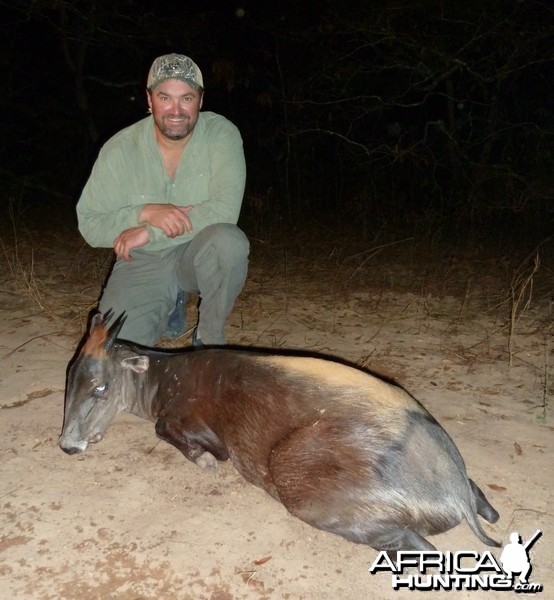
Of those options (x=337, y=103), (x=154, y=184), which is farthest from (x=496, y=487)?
(x=337, y=103)

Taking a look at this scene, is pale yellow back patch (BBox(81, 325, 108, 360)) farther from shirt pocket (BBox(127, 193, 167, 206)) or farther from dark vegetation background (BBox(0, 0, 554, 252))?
dark vegetation background (BBox(0, 0, 554, 252))

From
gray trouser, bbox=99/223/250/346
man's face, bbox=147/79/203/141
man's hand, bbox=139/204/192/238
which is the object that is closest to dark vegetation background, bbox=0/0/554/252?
man's face, bbox=147/79/203/141

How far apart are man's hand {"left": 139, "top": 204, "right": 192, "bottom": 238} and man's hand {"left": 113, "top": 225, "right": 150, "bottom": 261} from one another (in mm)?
77

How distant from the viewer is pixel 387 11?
7.96m

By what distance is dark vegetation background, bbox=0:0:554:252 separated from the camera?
8.16 m

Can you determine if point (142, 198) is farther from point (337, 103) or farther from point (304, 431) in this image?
point (337, 103)

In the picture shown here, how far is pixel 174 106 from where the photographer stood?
12.1 feet

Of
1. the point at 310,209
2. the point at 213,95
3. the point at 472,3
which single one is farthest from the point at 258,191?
the point at 472,3

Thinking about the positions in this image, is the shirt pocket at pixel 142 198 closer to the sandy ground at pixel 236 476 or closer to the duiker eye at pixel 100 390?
the sandy ground at pixel 236 476

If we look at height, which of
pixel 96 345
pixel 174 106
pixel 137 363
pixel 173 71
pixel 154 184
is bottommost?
pixel 137 363

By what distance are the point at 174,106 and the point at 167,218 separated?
68 cm

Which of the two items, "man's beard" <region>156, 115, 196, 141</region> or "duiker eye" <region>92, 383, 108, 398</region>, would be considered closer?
"duiker eye" <region>92, 383, 108, 398</region>

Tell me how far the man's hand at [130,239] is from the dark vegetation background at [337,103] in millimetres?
4563

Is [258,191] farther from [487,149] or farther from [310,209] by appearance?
[487,149]
